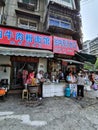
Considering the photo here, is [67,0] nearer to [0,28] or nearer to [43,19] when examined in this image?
[43,19]

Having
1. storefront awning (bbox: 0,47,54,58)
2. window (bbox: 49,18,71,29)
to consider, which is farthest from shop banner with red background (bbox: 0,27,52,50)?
window (bbox: 49,18,71,29)

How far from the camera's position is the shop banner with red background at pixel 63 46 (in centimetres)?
1089

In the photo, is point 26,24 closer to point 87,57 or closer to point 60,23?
point 60,23

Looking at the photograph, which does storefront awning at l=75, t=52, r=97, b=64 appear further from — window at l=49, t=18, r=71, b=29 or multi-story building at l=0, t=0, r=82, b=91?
window at l=49, t=18, r=71, b=29

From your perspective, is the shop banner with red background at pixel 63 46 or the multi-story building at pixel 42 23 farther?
the shop banner with red background at pixel 63 46

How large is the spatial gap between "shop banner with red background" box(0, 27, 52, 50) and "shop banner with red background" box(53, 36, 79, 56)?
0.50 metres

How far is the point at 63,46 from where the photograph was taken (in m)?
11.3

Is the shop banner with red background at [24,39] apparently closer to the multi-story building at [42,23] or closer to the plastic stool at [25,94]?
the multi-story building at [42,23]

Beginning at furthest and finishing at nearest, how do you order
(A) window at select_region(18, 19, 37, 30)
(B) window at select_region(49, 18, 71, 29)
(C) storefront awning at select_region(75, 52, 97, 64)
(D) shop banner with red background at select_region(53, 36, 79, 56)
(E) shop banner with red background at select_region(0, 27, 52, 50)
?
(B) window at select_region(49, 18, 71, 29) < (A) window at select_region(18, 19, 37, 30) < (C) storefront awning at select_region(75, 52, 97, 64) < (D) shop banner with red background at select_region(53, 36, 79, 56) < (E) shop banner with red background at select_region(0, 27, 52, 50)

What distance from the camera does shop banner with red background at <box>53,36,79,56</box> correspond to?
429 inches

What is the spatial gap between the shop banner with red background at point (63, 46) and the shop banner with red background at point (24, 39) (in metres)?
0.50

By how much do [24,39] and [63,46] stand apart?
3.33 m

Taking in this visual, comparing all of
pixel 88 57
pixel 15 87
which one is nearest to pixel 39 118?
pixel 15 87

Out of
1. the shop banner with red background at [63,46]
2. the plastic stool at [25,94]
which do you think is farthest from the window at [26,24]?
the plastic stool at [25,94]
